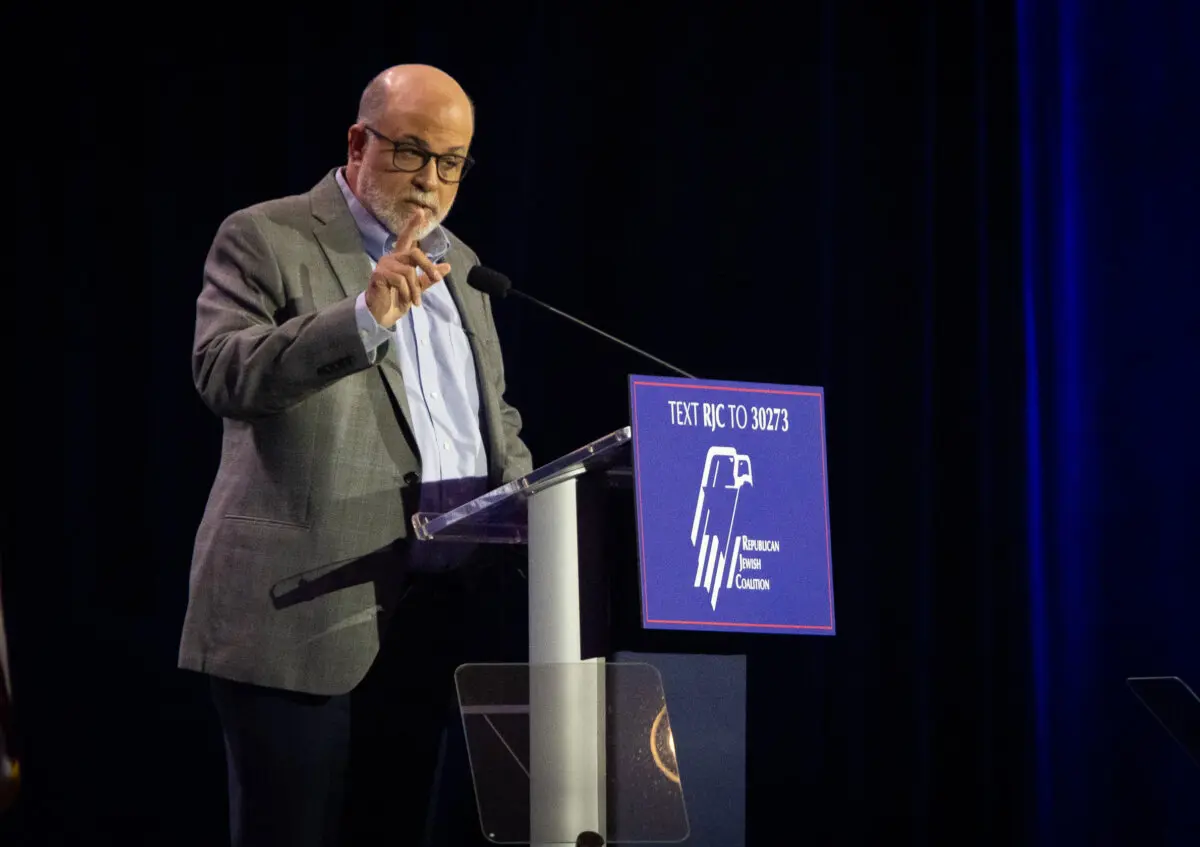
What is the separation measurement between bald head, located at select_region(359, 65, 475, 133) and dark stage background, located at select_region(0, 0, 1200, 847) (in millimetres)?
1073

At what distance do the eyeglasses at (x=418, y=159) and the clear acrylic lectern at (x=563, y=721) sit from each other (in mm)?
768

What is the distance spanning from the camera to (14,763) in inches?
29.7

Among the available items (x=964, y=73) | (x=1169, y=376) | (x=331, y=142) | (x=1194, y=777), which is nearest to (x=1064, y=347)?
(x=1169, y=376)

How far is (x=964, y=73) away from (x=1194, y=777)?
78.0 inches

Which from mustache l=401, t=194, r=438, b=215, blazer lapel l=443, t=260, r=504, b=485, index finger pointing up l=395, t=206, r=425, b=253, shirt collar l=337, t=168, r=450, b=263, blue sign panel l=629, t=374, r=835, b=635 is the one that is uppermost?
mustache l=401, t=194, r=438, b=215

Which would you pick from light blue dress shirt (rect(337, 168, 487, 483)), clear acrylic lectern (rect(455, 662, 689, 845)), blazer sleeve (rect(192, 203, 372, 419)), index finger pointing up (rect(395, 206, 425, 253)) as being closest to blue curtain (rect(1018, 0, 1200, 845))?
light blue dress shirt (rect(337, 168, 487, 483))

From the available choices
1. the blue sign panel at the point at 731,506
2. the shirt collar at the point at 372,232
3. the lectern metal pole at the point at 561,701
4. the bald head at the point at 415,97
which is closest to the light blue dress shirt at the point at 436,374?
the shirt collar at the point at 372,232

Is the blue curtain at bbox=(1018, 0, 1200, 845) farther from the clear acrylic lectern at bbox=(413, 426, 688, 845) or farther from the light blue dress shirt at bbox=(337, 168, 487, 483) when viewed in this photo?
the clear acrylic lectern at bbox=(413, 426, 688, 845)

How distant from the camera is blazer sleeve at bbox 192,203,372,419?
199 centimetres

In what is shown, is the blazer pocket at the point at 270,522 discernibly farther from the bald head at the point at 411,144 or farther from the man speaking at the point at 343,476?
the bald head at the point at 411,144

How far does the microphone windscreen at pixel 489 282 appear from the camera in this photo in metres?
2.20

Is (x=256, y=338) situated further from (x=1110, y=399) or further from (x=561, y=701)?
(x=1110, y=399)

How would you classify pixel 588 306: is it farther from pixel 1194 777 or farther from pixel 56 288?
pixel 1194 777

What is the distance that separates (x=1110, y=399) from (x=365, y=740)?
2.44m
